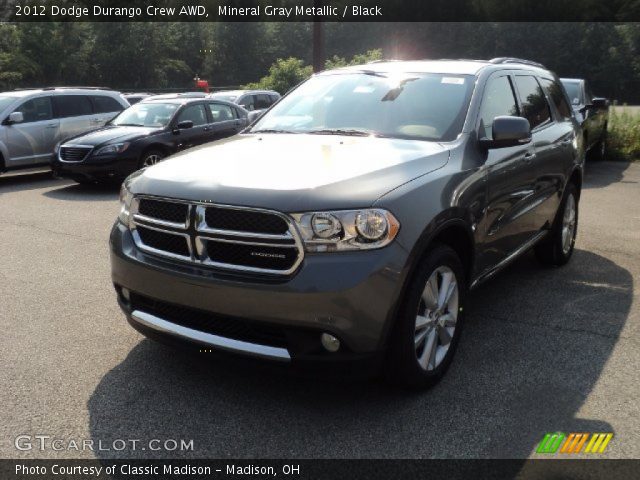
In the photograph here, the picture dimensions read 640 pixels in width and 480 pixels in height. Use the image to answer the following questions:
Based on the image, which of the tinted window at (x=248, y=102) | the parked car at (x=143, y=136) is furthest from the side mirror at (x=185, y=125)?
the tinted window at (x=248, y=102)

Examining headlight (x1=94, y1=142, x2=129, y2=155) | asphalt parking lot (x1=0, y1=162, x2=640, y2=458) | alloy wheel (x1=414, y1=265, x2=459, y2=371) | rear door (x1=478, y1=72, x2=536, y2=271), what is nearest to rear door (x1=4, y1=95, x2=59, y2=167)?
headlight (x1=94, y1=142, x2=129, y2=155)

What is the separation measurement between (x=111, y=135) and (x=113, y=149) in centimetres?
47

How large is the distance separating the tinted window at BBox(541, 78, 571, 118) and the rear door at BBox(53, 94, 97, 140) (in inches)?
377

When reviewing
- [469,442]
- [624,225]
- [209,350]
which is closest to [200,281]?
[209,350]

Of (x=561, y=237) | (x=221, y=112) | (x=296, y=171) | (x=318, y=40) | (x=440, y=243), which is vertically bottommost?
(x=561, y=237)

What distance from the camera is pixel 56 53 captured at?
44.8m

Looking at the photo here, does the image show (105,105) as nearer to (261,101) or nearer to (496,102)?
(261,101)

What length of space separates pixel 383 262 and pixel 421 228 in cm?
35

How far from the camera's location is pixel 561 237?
596 cm


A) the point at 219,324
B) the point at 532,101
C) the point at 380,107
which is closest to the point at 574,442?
the point at 219,324

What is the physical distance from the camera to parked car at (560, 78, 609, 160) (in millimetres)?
12375

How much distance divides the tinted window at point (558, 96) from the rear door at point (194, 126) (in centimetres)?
734

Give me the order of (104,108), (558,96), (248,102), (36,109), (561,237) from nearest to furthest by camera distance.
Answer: (561,237) → (558,96) → (36,109) → (104,108) → (248,102)

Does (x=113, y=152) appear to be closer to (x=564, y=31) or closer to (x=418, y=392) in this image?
(x=418, y=392)
